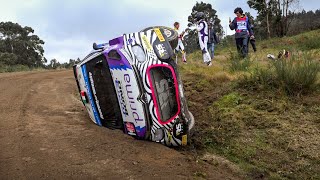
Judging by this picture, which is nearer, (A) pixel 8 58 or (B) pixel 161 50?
(B) pixel 161 50

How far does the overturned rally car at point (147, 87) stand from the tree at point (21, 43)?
33.6 metres

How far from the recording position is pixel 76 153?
510 cm

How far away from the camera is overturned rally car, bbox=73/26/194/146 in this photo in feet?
18.3

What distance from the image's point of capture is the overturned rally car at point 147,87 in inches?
220

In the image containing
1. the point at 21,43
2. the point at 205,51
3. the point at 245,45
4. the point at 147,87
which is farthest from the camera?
the point at 21,43

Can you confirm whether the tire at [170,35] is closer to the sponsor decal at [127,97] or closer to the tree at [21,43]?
the sponsor decal at [127,97]

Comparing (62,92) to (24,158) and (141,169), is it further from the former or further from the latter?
(141,169)

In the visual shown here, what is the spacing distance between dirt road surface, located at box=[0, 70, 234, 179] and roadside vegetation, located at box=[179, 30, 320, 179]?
1.39ft

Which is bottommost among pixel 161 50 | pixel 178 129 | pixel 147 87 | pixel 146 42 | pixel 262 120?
pixel 262 120

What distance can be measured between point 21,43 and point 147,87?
35.1 metres

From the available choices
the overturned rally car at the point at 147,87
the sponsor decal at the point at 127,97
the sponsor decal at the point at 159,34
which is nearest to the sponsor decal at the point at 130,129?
the overturned rally car at the point at 147,87

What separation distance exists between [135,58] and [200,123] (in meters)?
1.80

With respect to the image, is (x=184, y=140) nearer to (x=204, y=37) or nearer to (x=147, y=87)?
(x=147, y=87)

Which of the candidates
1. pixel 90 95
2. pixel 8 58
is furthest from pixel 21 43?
pixel 90 95
